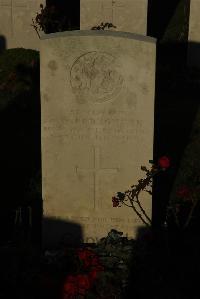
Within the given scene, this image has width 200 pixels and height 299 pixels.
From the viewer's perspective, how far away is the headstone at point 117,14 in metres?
11.4

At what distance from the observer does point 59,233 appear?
17.7ft

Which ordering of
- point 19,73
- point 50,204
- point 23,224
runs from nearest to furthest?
point 50,204
point 23,224
point 19,73

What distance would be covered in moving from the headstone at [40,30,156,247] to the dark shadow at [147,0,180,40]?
9.15 m

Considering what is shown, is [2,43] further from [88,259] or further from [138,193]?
[88,259]

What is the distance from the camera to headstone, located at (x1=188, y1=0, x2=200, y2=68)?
1141 cm

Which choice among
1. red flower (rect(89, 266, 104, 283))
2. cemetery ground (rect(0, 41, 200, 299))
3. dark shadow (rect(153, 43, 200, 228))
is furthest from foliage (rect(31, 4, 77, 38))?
red flower (rect(89, 266, 104, 283))

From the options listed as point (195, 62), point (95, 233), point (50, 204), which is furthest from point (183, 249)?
point (195, 62)

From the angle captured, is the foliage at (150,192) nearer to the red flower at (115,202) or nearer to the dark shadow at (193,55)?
the red flower at (115,202)

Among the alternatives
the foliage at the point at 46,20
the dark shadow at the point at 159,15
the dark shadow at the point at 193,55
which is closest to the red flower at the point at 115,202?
the foliage at the point at 46,20

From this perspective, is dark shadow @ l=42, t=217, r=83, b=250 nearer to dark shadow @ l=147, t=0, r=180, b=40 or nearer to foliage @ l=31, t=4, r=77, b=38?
foliage @ l=31, t=4, r=77, b=38

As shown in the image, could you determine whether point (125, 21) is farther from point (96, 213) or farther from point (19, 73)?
point (96, 213)

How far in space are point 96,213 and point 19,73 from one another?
5.53 metres

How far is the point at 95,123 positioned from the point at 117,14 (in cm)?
685

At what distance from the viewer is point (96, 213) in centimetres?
535
